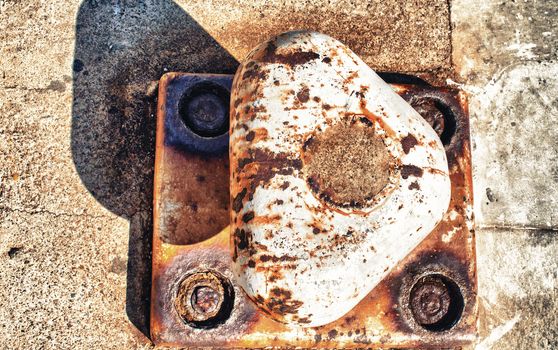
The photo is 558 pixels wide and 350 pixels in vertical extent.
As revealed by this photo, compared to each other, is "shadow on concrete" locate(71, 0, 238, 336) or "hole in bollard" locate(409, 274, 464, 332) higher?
"shadow on concrete" locate(71, 0, 238, 336)

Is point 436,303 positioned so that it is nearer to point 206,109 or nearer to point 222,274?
point 222,274

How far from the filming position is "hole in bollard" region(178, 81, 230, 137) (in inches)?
64.2

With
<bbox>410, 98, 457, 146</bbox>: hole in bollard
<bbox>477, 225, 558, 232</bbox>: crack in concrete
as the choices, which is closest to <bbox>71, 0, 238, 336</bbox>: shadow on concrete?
<bbox>410, 98, 457, 146</bbox>: hole in bollard

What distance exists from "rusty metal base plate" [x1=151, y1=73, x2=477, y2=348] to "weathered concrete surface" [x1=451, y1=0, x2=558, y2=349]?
223mm

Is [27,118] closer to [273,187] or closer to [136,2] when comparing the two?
[136,2]

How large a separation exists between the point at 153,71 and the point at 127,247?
59cm

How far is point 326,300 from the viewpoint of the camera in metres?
1.22

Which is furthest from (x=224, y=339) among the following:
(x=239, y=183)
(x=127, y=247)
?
(x=239, y=183)

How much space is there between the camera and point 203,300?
5.18ft

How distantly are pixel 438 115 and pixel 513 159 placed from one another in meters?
0.36

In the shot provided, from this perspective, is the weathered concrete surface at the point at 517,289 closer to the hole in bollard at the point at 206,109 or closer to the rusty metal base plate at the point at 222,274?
the rusty metal base plate at the point at 222,274

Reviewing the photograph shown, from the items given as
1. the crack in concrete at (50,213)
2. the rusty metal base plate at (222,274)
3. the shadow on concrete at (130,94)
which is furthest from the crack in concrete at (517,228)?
the crack in concrete at (50,213)

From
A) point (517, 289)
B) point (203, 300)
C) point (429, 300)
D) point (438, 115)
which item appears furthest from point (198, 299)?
point (517, 289)

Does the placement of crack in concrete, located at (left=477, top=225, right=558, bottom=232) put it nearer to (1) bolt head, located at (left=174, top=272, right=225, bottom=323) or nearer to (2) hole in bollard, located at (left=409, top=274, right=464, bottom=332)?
(2) hole in bollard, located at (left=409, top=274, right=464, bottom=332)
